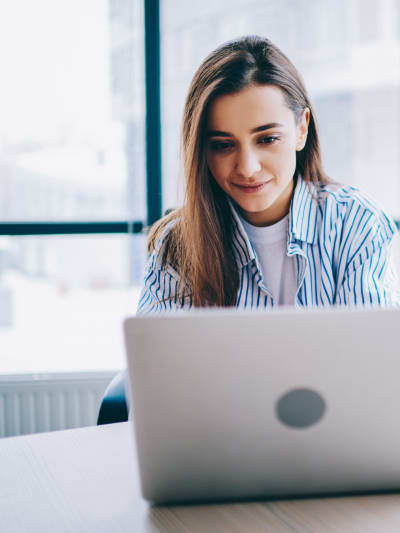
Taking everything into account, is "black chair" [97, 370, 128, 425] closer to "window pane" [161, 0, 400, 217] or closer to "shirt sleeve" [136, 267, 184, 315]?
"shirt sleeve" [136, 267, 184, 315]

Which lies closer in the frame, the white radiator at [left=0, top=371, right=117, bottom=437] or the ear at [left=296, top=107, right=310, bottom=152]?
the ear at [left=296, top=107, right=310, bottom=152]

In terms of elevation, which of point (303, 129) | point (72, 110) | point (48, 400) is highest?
point (72, 110)

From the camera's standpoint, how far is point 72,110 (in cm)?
223

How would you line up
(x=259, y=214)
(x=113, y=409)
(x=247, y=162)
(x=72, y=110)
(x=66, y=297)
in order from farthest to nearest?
(x=66, y=297) < (x=72, y=110) < (x=259, y=214) < (x=247, y=162) < (x=113, y=409)

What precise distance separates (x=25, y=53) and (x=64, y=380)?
1.26 meters

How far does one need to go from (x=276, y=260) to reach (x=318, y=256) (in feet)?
0.36

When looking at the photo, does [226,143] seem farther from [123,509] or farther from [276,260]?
[123,509]

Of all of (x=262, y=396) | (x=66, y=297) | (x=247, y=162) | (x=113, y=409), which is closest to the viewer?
(x=262, y=396)

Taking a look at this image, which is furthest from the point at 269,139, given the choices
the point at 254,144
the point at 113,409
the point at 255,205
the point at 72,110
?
the point at 72,110

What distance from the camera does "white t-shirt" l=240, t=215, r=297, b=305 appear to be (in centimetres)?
147

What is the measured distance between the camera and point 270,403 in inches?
26.2

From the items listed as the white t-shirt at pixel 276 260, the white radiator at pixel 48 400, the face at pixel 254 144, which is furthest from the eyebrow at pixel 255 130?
the white radiator at pixel 48 400

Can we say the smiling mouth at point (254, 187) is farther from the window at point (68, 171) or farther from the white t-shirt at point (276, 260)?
the window at point (68, 171)

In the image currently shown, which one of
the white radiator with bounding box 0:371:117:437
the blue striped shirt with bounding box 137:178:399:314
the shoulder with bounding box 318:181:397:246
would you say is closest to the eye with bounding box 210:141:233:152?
the blue striped shirt with bounding box 137:178:399:314
